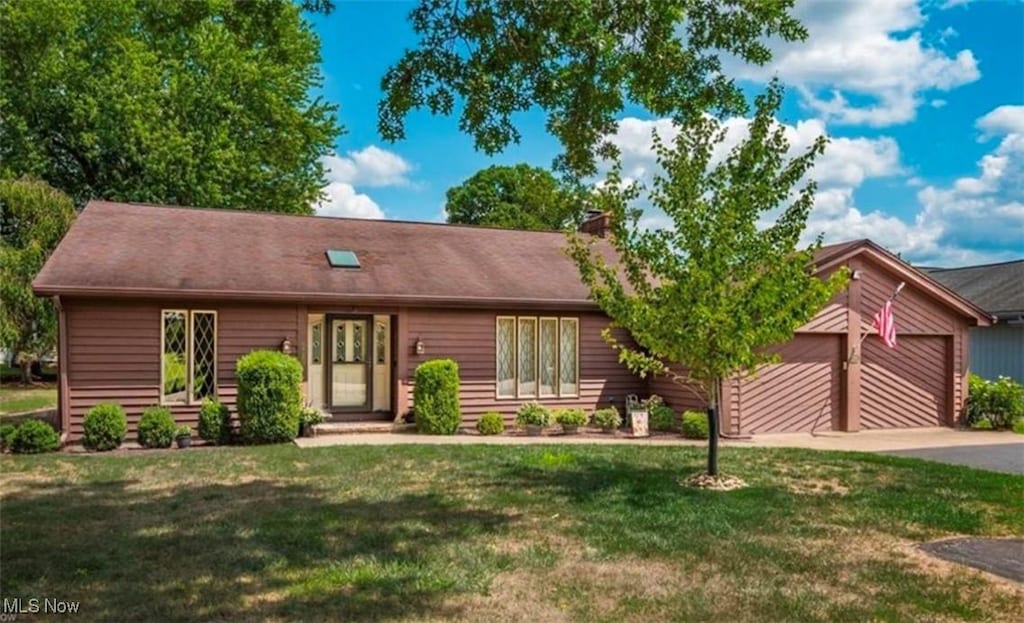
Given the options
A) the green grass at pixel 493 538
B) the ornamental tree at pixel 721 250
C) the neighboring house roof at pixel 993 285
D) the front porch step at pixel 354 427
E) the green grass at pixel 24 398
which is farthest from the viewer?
the neighboring house roof at pixel 993 285

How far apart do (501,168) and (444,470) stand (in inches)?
1316

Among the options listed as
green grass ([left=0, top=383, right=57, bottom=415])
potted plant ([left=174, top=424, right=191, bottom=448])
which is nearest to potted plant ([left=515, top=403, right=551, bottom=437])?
potted plant ([left=174, top=424, right=191, bottom=448])

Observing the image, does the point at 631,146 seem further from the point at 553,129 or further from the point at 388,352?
the point at 388,352

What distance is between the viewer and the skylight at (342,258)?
13.3 meters

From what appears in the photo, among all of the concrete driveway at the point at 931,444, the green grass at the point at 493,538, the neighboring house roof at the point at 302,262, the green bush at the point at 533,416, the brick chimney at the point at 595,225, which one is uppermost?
the brick chimney at the point at 595,225

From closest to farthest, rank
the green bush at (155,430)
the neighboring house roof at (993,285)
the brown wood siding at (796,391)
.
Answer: the green bush at (155,430)
the brown wood siding at (796,391)
the neighboring house roof at (993,285)

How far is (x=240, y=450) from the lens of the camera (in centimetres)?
1024

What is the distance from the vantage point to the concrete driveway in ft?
33.2

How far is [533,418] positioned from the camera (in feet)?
41.8

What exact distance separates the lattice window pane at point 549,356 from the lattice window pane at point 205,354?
5505mm

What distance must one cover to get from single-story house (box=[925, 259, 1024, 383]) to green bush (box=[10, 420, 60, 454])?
18.3 m

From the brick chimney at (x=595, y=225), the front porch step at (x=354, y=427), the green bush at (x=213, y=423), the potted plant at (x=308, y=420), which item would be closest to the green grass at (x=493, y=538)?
the green bush at (x=213, y=423)

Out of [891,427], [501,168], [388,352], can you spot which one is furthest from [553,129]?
[501,168]

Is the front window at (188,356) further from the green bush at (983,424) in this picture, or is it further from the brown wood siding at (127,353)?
the green bush at (983,424)
